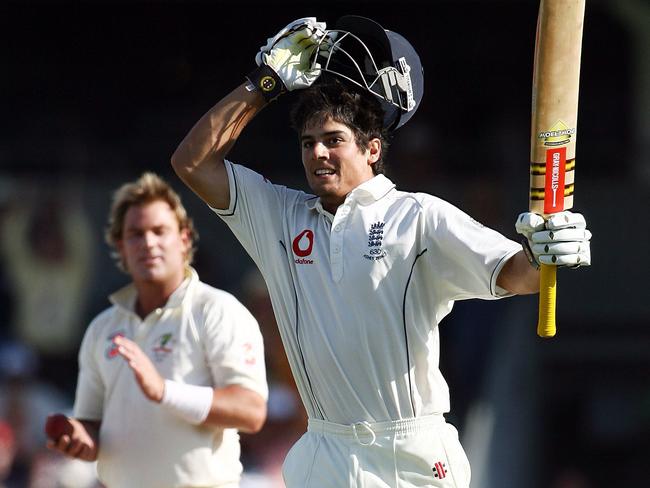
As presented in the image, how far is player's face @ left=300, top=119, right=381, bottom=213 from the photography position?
10.7 ft

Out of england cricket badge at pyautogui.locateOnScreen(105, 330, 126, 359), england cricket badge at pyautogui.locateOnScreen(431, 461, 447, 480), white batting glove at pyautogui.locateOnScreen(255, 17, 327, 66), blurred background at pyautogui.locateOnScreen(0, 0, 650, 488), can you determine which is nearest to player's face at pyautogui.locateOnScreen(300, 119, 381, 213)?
white batting glove at pyautogui.locateOnScreen(255, 17, 327, 66)

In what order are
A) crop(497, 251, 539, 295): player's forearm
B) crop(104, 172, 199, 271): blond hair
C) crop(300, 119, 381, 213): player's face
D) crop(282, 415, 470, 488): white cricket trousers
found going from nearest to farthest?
1. crop(497, 251, 539, 295): player's forearm
2. crop(282, 415, 470, 488): white cricket trousers
3. crop(300, 119, 381, 213): player's face
4. crop(104, 172, 199, 271): blond hair

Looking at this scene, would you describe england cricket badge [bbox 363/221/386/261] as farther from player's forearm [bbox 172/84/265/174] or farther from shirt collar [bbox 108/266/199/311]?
shirt collar [bbox 108/266/199/311]

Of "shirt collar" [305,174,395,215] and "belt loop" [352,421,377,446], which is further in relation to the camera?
"shirt collar" [305,174,395,215]

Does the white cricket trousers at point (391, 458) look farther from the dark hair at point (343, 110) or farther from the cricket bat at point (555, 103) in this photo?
the dark hair at point (343, 110)

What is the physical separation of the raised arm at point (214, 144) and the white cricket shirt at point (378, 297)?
0.30 meters

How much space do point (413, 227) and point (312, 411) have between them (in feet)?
1.90

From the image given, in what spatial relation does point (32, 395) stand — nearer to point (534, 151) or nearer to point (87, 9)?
point (87, 9)

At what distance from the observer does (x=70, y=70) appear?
8.69m

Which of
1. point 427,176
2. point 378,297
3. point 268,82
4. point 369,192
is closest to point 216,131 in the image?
point 268,82

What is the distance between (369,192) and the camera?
3.27m

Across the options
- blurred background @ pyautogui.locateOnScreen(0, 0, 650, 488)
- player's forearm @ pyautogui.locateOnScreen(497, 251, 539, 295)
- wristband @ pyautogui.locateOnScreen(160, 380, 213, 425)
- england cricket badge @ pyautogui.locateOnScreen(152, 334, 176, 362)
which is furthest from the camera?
blurred background @ pyautogui.locateOnScreen(0, 0, 650, 488)

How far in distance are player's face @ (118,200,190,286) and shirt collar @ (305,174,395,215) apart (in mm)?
960

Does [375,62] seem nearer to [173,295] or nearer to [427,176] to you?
[173,295]
